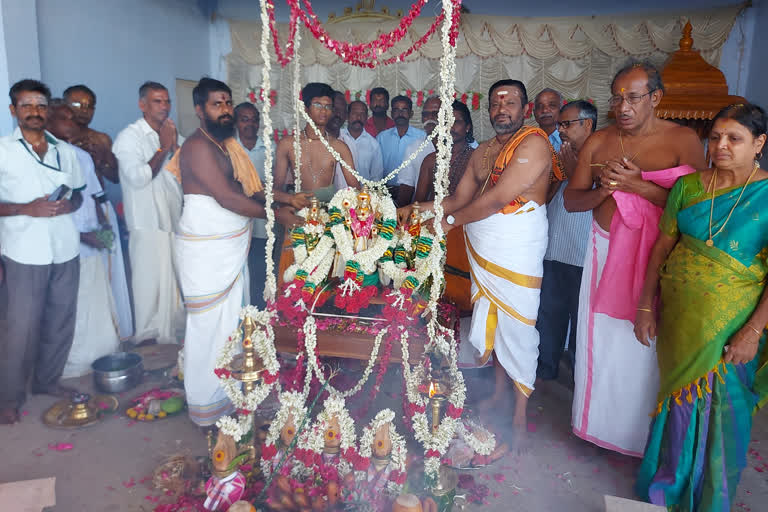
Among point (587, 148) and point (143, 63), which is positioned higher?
point (143, 63)

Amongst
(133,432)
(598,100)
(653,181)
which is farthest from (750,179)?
(598,100)

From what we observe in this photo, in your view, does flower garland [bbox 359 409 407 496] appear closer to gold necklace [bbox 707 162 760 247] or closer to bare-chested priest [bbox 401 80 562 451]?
bare-chested priest [bbox 401 80 562 451]

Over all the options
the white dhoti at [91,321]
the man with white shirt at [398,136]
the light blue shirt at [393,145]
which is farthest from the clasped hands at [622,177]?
the white dhoti at [91,321]

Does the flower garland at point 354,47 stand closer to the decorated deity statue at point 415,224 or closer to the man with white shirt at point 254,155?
the decorated deity statue at point 415,224

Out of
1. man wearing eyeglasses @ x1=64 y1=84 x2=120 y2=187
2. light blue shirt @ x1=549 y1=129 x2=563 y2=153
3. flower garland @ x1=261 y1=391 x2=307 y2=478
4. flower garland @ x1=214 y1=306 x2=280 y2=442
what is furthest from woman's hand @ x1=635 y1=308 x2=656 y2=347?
man wearing eyeglasses @ x1=64 y1=84 x2=120 y2=187

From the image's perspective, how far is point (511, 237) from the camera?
346 cm

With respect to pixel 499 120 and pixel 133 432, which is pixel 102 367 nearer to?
pixel 133 432

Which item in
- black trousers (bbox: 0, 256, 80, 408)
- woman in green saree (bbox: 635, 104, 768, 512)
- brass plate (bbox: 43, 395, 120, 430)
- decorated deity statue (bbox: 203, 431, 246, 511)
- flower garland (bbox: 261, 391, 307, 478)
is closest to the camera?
woman in green saree (bbox: 635, 104, 768, 512)

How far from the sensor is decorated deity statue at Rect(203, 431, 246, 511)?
275 centimetres

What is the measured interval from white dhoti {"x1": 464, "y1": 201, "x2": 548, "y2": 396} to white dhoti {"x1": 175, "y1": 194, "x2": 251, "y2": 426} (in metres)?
1.71

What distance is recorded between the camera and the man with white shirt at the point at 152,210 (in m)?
4.95

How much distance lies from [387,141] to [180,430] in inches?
148

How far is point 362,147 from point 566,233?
2627 mm

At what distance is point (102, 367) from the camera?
4.31 m
